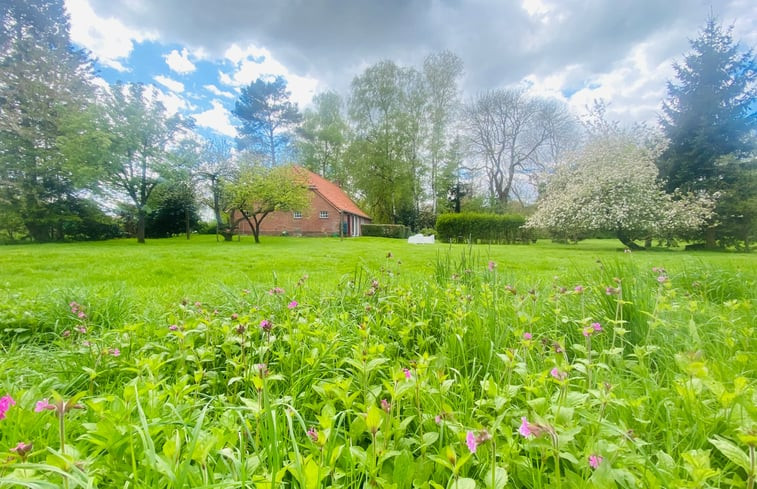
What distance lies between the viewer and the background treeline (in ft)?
50.4

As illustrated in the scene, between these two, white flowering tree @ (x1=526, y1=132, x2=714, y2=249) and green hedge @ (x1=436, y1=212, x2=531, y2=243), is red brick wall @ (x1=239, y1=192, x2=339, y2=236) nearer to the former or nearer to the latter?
green hedge @ (x1=436, y1=212, x2=531, y2=243)

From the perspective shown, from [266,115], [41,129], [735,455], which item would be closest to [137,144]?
[41,129]

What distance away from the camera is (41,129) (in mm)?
19391

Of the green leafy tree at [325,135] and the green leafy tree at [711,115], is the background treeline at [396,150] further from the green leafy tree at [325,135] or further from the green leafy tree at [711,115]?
the green leafy tree at [325,135]

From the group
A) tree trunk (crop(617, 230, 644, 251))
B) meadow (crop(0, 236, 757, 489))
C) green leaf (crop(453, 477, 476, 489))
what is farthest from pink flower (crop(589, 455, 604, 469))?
tree trunk (crop(617, 230, 644, 251))

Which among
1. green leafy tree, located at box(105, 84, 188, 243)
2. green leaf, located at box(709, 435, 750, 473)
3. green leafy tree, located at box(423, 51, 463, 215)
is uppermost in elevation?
green leafy tree, located at box(423, 51, 463, 215)

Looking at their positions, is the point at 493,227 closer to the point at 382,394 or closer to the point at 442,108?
the point at 442,108

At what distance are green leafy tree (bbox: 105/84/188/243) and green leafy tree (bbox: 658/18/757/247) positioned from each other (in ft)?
95.6

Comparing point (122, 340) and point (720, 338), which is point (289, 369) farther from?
Result: point (720, 338)

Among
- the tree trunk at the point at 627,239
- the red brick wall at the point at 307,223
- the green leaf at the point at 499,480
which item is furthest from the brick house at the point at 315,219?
the green leaf at the point at 499,480

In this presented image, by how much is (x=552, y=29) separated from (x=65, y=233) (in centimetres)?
2984

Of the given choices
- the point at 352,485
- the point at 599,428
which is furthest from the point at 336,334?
the point at 599,428

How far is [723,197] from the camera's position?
14789 millimetres

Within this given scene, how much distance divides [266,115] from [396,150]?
1588 centimetres
